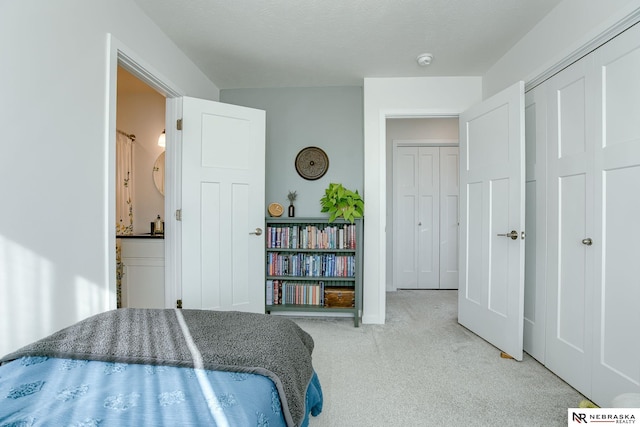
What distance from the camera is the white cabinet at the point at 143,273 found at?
2.82 meters

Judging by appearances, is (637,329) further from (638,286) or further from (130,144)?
(130,144)

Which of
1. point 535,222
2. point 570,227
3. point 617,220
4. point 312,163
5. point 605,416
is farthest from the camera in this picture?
point 312,163

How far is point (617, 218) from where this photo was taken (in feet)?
5.43

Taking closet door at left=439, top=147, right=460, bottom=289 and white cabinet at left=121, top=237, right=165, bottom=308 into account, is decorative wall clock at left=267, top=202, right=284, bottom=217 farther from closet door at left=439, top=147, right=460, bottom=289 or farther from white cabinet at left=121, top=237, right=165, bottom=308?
closet door at left=439, top=147, right=460, bottom=289

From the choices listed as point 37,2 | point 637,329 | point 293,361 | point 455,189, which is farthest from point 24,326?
point 455,189

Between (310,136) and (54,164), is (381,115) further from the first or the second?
(54,164)

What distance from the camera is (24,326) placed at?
1.38m

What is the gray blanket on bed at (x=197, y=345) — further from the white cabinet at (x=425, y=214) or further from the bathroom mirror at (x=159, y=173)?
the white cabinet at (x=425, y=214)

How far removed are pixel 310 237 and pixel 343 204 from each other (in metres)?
0.48

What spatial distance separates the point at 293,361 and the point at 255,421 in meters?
0.38

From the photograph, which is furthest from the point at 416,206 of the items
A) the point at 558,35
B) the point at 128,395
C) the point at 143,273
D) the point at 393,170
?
the point at 128,395

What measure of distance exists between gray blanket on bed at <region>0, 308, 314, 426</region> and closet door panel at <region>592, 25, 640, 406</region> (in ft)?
5.30

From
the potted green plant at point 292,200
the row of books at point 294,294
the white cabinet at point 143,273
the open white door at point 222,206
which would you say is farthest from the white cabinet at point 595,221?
the white cabinet at point 143,273

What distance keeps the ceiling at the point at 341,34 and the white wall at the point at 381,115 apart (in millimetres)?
113
